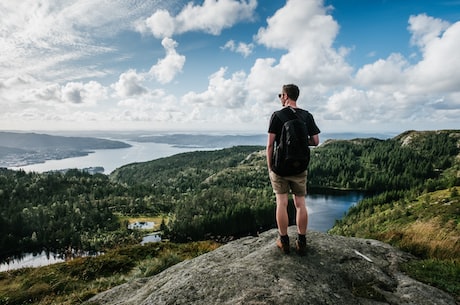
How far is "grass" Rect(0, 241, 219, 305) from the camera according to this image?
12.0 metres

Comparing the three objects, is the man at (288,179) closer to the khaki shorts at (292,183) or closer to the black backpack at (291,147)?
the khaki shorts at (292,183)

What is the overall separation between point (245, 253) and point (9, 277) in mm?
18559

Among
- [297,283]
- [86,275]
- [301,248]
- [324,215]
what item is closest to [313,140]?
[301,248]

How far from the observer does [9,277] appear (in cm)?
1953

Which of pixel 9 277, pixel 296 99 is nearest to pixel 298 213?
pixel 296 99

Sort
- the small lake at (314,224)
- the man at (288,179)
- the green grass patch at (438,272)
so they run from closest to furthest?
the green grass patch at (438,272), the man at (288,179), the small lake at (314,224)

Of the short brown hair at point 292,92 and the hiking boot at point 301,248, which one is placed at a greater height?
the short brown hair at point 292,92

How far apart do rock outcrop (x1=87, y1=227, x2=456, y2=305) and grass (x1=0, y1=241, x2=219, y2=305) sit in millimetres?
3245

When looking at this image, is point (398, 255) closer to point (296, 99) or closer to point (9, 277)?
point (296, 99)

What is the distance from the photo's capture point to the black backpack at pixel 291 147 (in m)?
7.86

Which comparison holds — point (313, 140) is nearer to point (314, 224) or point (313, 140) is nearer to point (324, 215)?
point (314, 224)

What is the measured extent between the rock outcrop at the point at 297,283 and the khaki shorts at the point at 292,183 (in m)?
1.84

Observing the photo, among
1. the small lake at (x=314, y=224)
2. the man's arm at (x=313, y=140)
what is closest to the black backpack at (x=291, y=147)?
the man's arm at (x=313, y=140)

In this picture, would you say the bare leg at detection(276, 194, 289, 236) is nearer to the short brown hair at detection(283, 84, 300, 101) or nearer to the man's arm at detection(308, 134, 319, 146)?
the man's arm at detection(308, 134, 319, 146)
